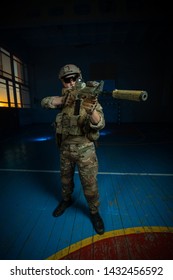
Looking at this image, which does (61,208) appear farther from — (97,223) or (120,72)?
(120,72)

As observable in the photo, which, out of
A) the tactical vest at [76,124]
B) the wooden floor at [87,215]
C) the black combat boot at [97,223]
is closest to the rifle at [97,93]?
the tactical vest at [76,124]

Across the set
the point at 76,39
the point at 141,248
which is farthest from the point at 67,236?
the point at 76,39

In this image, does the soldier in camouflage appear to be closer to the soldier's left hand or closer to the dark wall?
the soldier's left hand

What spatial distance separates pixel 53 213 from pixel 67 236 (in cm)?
53

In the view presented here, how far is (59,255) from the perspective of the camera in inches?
75.0

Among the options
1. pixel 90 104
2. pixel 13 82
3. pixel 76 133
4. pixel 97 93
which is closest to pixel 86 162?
pixel 76 133

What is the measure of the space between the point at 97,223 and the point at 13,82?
11.5 m

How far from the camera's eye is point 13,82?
11.4 m

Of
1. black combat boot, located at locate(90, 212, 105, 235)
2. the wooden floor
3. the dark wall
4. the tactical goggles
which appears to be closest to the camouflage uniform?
black combat boot, located at locate(90, 212, 105, 235)

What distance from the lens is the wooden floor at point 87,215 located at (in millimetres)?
1972

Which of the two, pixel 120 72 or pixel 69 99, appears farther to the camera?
pixel 120 72

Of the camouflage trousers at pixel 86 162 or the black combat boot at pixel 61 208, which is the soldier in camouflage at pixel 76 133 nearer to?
the camouflage trousers at pixel 86 162
